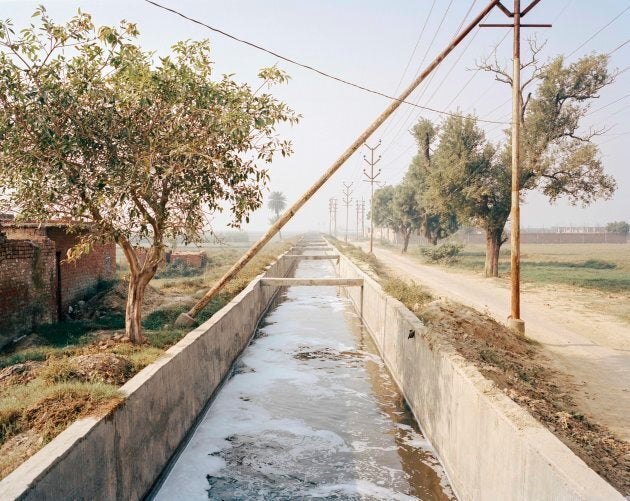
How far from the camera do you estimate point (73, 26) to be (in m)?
8.59

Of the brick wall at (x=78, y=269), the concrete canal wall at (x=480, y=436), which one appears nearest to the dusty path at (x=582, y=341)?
the concrete canal wall at (x=480, y=436)

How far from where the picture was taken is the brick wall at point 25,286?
1075cm

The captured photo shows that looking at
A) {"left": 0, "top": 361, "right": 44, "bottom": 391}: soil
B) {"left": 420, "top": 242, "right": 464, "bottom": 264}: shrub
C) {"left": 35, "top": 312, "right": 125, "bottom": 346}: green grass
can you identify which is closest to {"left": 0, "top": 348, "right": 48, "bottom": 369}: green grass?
{"left": 0, "top": 361, "right": 44, "bottom": 391}: soil

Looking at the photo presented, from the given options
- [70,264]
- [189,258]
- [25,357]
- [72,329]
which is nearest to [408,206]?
[189,258]

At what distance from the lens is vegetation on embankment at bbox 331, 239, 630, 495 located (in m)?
6.04

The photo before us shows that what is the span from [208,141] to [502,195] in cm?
2239

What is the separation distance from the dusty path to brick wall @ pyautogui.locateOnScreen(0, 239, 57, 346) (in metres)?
11.9

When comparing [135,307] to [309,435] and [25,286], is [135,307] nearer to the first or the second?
[25,286]

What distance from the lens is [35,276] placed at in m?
11.9

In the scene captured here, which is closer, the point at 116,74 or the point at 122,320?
the point at 116,74

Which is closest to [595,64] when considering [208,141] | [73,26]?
[208,141]

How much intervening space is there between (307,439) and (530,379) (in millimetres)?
4358

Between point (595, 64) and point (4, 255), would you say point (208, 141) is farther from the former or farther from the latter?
point (595, 64)

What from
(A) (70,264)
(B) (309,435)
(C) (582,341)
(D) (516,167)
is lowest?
(B) (309,435)
